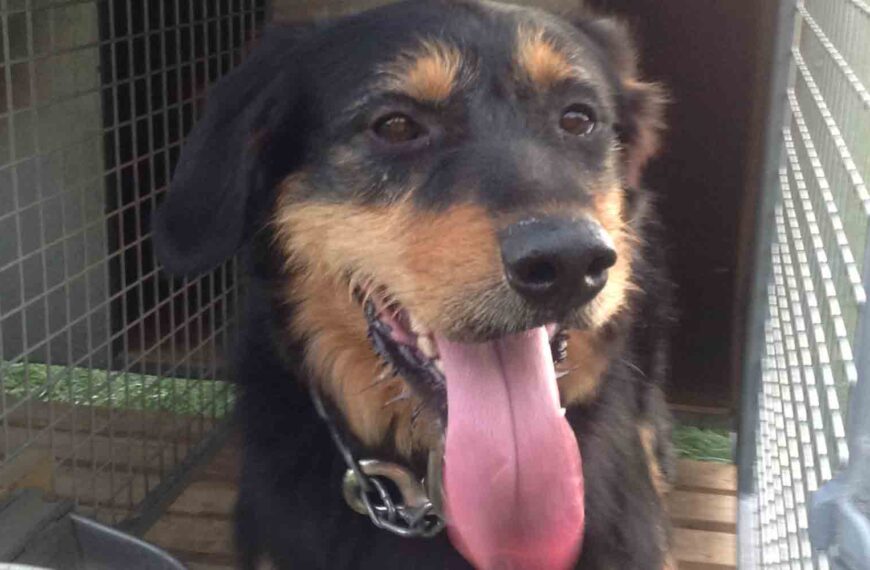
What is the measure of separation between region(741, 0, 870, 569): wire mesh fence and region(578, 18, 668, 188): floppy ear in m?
0.27

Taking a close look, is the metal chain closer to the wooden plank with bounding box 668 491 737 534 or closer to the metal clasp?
the metal clasp

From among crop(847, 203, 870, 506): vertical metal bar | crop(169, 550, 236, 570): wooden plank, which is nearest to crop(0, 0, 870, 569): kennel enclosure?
crop(169, 550, 236, 570): wooden plank

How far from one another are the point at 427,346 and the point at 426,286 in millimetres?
137

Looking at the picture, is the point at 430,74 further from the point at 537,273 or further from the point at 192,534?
the point at 192,534

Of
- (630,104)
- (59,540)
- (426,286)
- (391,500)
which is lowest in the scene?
(59,540)

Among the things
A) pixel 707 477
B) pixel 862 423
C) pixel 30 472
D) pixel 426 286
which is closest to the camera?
pixel 862 423

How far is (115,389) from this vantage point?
250cm

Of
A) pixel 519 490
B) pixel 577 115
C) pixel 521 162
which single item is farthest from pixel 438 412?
pixel 577 115

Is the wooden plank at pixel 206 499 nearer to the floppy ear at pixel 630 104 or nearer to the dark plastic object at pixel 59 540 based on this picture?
the dark plastic object at pixel 59 540

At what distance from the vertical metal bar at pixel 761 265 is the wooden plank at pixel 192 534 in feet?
3.90

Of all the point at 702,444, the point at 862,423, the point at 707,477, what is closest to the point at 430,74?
the point at 862,423

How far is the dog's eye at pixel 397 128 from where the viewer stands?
1531 mm

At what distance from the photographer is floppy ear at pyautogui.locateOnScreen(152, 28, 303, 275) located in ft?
5.29

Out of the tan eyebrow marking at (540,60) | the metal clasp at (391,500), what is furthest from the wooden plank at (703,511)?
the tan eyebrow marking at (540,60)
